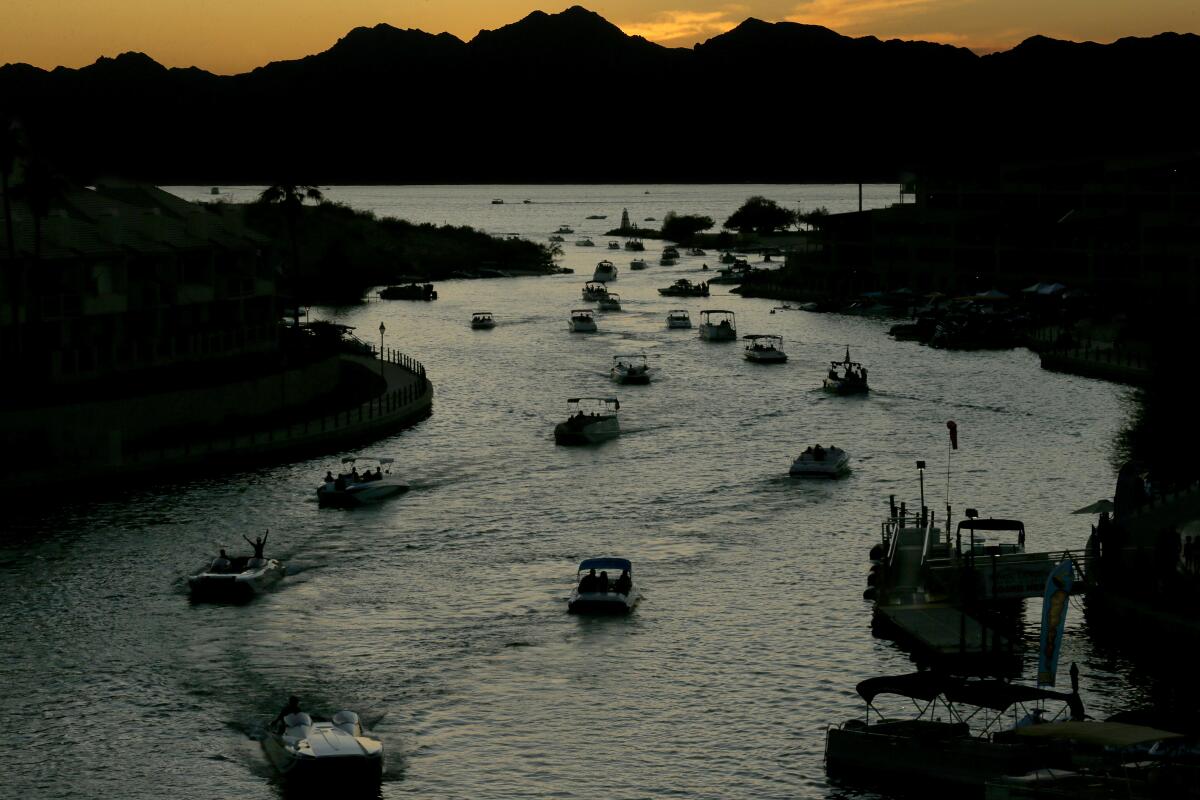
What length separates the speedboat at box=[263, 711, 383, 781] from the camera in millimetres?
42719

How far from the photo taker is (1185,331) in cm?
10738

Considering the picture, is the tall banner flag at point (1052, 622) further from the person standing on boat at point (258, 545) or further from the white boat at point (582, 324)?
the white boat at point (582, 324)

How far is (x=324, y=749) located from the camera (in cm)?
4303

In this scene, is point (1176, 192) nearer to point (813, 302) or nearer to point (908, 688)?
point (813, 302)

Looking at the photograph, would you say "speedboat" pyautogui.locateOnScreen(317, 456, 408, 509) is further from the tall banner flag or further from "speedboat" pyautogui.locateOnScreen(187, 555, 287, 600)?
the tall banner flag

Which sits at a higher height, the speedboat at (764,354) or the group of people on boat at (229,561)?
the speedboat at (764,354)

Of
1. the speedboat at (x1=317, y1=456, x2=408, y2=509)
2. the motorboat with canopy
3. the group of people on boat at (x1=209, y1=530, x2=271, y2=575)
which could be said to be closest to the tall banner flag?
the motorboat with canopy

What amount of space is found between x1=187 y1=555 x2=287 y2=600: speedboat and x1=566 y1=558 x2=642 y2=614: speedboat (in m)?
12.0

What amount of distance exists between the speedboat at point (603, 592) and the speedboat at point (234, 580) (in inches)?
472

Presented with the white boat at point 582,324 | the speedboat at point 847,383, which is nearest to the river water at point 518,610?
the speedboat at point 847,383

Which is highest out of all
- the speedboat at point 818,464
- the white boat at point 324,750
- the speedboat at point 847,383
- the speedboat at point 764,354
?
the speedboat at point 764,354

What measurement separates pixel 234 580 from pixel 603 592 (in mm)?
14064

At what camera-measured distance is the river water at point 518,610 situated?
150 ft

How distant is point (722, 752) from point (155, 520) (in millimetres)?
36130
